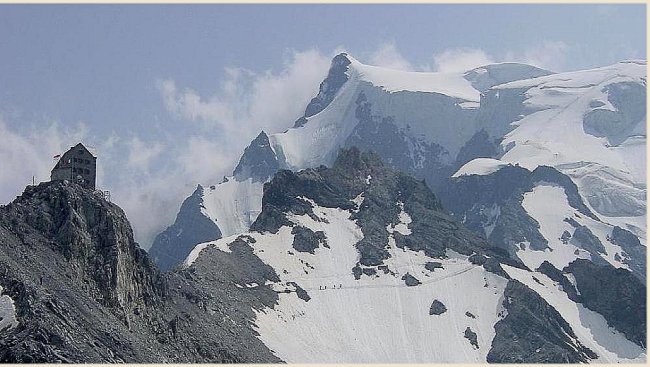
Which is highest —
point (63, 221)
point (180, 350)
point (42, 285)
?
point (63, 221)

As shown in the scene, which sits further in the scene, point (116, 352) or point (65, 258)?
point (65, 258)

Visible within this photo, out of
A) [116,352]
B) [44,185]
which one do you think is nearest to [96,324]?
[116,352]

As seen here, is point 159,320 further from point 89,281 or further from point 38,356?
point 38,356

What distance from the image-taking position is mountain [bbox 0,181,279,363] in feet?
421

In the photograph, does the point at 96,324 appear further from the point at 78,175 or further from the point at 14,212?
the point at 78,175

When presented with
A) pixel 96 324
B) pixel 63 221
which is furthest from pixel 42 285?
pixel 63 221

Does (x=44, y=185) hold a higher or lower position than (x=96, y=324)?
higher

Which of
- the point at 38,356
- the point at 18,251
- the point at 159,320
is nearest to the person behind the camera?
the point at 38,356

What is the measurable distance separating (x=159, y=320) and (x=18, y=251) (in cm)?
3230

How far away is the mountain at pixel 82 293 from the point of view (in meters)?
128

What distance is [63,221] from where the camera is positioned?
16712cm

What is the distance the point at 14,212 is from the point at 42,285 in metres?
27.6

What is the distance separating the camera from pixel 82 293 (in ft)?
499

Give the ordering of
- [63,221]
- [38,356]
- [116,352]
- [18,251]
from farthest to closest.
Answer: [63,221] → [18,251] → [116,352] → [38,356]
